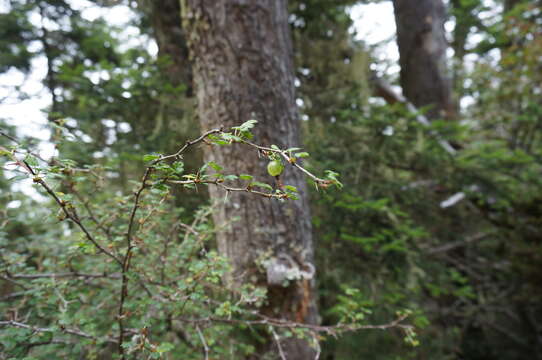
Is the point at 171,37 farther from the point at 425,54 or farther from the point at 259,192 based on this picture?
the point at 425,54

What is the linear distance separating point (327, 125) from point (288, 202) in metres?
1.29

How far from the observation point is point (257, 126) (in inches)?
73.3

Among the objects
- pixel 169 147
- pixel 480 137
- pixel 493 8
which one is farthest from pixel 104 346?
pixel 493 8

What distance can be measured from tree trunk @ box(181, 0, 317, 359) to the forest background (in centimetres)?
1

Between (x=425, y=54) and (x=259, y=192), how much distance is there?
4.32 meters

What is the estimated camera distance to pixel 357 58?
323cm

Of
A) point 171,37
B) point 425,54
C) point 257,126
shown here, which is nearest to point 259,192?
point 257,126

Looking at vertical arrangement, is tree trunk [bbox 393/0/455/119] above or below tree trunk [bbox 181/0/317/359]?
above

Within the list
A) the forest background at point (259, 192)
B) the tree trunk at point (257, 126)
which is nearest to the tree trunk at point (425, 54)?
the forest background at point (259, 192)

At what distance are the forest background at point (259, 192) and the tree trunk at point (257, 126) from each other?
0.01m

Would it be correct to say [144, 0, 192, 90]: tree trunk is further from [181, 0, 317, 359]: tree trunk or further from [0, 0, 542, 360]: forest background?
[181, 0, 317, 359]: tree trunk

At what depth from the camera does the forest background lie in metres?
1.29

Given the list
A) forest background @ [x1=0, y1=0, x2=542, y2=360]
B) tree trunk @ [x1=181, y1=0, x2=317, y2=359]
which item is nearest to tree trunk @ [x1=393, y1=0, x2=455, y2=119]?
forest background @ [x1=0, y1=0, x2=542, y2=360]

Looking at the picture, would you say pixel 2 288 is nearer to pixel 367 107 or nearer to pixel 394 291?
pixel 394 291
